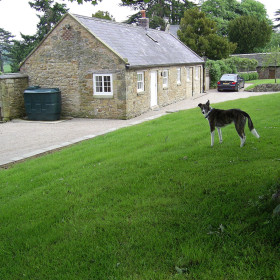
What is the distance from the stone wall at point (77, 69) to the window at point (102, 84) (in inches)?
9.2

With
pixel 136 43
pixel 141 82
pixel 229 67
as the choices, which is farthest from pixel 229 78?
pixel 141 82

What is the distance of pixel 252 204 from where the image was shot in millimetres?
5375

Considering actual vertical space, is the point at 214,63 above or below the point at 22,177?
above

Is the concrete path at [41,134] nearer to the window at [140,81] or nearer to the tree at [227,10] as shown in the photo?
the window at [140,81]

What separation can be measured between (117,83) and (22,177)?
39.8ft

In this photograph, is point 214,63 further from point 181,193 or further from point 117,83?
point 181,193

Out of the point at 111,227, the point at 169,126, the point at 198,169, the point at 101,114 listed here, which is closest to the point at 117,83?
the point at 101,114

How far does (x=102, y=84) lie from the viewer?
20.8 meters

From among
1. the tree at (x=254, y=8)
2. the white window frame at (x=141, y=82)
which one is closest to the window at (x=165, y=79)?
the white window frame at (x=141, y=82)

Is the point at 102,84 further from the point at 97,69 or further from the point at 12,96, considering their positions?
the point at 12,96

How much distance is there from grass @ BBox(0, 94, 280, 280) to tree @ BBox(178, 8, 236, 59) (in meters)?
37.5

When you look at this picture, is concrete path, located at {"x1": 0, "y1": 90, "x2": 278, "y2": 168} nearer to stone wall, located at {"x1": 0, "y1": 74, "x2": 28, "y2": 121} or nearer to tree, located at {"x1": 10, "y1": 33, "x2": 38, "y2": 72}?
stone wall, located at {"x1": 0, "y1": 74, "x2": 28, "y2": 121}

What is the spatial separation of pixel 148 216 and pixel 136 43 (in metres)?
20.1

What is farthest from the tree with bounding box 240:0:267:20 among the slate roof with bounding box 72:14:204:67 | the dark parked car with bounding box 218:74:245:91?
the slate roof with bounding box 72:14:204:67
